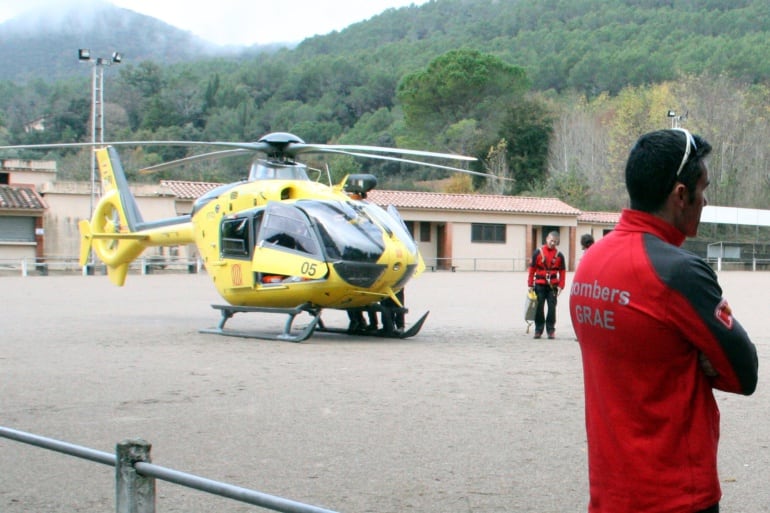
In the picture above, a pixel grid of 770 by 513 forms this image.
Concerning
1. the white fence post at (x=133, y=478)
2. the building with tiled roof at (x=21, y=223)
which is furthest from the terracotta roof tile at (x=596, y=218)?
the white fence post at (x=133, y=478)

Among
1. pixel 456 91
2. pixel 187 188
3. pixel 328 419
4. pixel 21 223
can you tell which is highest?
pixel 456 91

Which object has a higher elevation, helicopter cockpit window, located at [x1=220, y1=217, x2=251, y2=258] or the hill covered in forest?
the hill covered in forest

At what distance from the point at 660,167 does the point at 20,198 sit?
48859 mm

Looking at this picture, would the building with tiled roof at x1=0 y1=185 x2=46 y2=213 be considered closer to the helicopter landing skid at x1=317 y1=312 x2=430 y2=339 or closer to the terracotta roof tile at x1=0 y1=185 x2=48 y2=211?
the terracotta roof tile at x1=0 y1=185 x2=48 y2=211

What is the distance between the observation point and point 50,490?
20.3 feet

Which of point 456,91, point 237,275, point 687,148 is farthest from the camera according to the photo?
point 456,91

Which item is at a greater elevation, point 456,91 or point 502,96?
point 456,91

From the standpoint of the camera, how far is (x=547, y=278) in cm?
1590

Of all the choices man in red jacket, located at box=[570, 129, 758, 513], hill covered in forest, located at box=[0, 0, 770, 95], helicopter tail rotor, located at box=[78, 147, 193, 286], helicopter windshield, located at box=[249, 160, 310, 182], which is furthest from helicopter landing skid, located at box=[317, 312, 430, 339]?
hill covered in forest, located at box=[0, 0, 770, 95]

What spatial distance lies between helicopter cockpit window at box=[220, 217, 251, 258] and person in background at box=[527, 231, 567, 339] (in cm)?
486

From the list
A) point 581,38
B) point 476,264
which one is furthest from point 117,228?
point 581,38

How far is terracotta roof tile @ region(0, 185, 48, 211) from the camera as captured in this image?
46.8 m

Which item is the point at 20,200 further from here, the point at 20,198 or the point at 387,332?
the point at 387,332

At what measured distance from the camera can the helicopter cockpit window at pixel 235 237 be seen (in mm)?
16562
